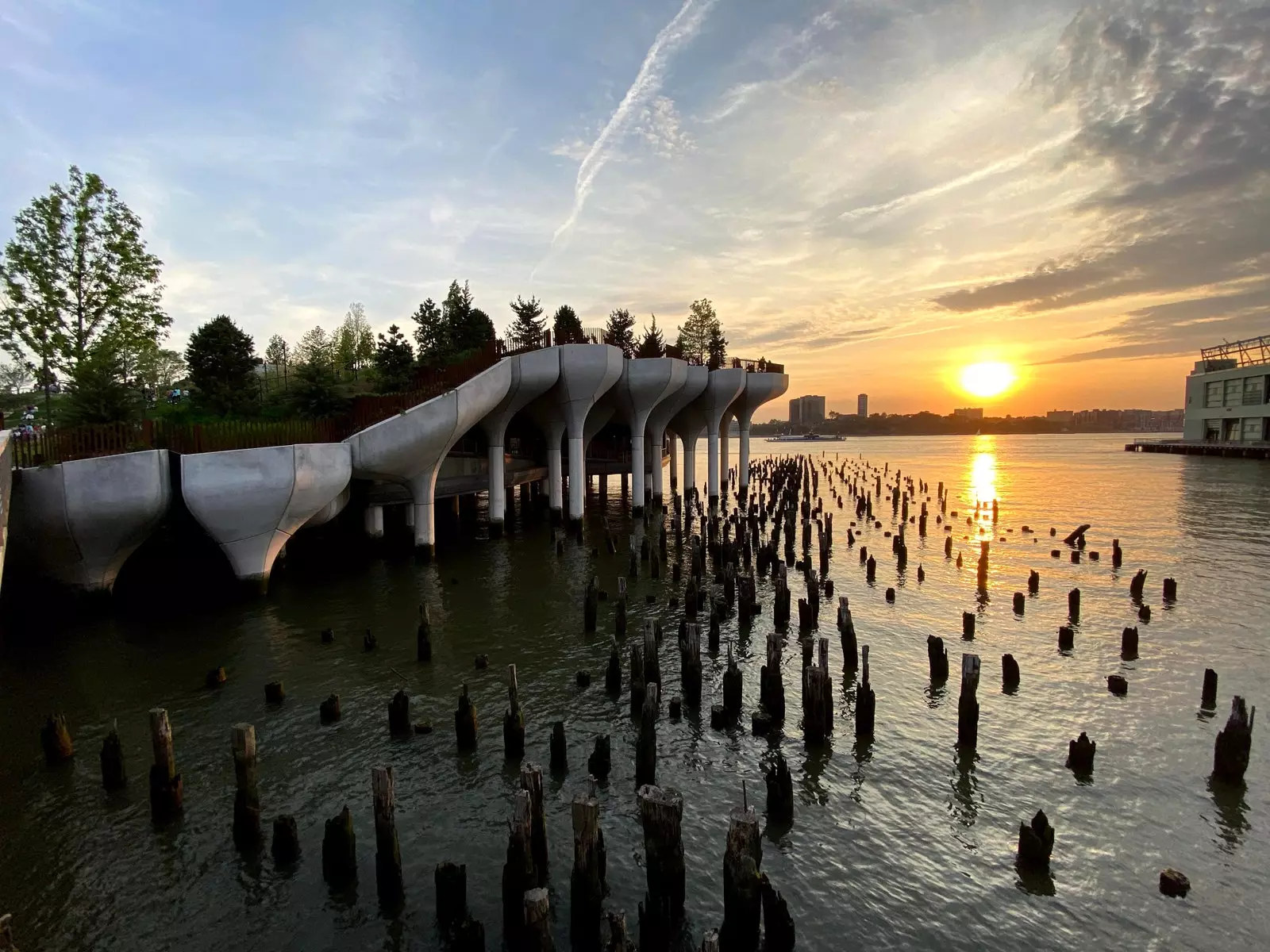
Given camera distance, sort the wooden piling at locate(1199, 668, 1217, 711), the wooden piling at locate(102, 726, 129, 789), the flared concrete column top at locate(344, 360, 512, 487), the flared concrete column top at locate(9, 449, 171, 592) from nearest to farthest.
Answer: the wooden piling at locate(102, 726, 129, 789)
the wooden piling at locate(1199, 668, 1217, 711)
the flared concrete column top at locate(9, 449, 171, 592)
the flared concrete column top at locate(344, 360, 512, 487)

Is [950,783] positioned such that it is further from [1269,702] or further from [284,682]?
[284,682]

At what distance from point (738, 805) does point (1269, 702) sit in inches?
465

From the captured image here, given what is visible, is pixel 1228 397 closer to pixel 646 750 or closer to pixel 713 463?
pixel 713 463

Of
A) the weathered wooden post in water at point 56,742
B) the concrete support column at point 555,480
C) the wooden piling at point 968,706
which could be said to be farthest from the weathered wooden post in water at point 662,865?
the concrete support column at point 555,480

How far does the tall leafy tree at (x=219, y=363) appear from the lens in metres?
29.4

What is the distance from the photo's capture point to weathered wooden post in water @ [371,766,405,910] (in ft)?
24.8

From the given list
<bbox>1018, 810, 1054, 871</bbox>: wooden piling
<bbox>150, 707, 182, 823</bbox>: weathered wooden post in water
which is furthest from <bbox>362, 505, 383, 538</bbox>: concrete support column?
<bbox>1018, 810, 1054, 871</bbox>: wooden piling

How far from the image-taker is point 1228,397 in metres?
87.8

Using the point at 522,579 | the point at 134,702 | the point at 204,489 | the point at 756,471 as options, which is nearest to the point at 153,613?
the point at 204,489

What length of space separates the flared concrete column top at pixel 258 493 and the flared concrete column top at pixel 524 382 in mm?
10198

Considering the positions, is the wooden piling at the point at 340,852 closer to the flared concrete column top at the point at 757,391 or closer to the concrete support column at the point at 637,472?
the concrete support column at the point at 637,472

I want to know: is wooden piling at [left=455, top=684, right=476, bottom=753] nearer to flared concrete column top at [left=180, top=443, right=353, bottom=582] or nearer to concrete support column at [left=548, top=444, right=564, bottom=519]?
flared concrete column top at [left=180, top=443, right=353, bottom=582]

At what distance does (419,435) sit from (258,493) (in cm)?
655

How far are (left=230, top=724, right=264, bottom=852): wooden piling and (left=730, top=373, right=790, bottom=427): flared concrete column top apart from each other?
4379 centimetres
